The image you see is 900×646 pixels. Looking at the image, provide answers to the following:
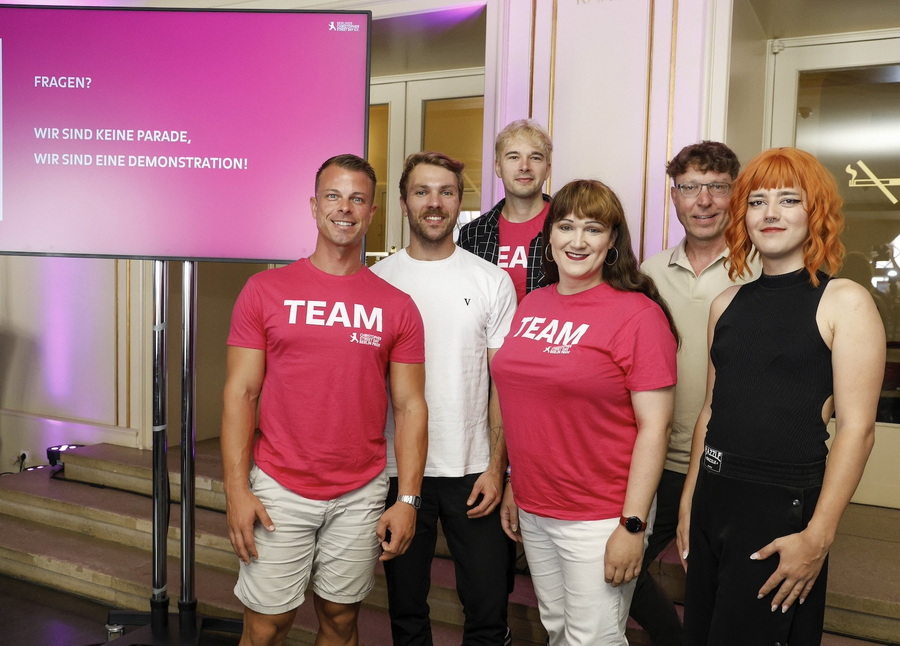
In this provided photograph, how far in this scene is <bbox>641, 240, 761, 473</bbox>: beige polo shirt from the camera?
210 cm

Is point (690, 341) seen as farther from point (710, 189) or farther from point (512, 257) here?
point (512, 257)

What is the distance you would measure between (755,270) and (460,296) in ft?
2.77

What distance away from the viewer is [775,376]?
1393 millimetres

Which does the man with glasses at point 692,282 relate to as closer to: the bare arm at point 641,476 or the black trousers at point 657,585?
the black trousers at point 657,585

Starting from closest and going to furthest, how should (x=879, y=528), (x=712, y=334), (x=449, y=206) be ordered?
1. (x=712, y=334)
2. (x=449, y=206)
3. (x=879, y=528)

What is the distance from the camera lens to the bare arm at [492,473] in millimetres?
2039

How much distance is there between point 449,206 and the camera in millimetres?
2107

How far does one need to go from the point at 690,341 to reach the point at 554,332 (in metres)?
0.56

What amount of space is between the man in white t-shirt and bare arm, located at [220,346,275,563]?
386mm

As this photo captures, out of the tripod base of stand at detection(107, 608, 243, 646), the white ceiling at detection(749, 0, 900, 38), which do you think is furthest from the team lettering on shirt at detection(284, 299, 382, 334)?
the white ceiling at detection(749, 0, 900, 38)

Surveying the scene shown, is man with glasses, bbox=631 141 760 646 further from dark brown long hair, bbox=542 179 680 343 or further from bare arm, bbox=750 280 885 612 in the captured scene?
bare arm, bbox=750 280 885 612

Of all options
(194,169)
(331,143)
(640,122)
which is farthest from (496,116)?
(194,169)

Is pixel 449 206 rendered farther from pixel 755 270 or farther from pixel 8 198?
pixel 8 198

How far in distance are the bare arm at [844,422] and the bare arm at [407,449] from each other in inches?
35.2
